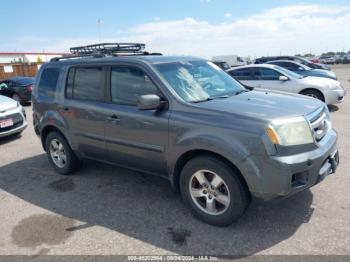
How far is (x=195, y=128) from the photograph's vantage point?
3.53 m

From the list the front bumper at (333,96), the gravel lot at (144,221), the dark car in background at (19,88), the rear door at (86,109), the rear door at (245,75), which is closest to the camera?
the gravel lot at (144,221)

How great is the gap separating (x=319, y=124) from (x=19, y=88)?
13.7 meters

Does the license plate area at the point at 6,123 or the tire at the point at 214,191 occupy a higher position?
the tire at the point at 214,191

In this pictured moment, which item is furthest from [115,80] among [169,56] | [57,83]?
[57,83]

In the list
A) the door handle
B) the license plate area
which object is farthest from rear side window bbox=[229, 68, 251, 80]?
the door handle

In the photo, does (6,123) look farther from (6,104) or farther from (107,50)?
(107,50)

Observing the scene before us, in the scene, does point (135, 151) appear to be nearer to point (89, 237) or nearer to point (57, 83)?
point (89, 237)

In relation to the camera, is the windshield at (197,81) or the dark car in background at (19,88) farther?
the dark car in background at (19,88)

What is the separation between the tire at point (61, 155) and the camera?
530 centimetres

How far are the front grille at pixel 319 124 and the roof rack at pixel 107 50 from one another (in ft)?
8.71

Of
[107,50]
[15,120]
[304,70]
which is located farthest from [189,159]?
[304,70]

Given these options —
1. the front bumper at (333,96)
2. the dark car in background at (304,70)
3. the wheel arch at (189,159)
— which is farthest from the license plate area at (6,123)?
the dark car in background at (304,70)

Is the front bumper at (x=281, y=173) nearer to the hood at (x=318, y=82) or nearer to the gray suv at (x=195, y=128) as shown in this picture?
the gray suv at (x=195, y=128)

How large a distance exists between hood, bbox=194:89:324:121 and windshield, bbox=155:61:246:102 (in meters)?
0.23
